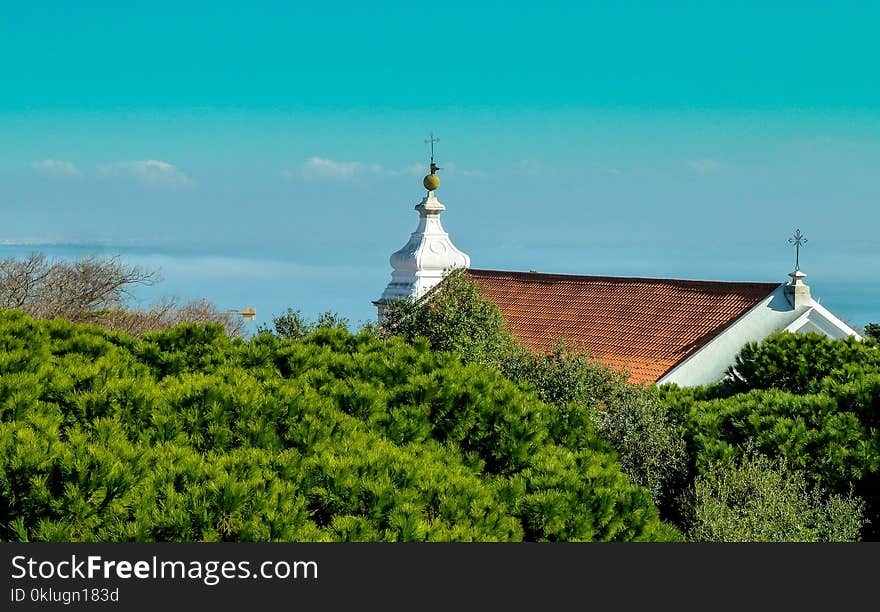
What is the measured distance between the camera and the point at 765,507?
14.5 metres

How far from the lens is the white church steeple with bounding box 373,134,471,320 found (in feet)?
120

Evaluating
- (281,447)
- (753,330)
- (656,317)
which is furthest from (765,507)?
(656,317)

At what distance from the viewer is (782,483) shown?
16.4 m

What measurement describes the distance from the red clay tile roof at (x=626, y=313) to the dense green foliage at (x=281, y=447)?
14.1 meters

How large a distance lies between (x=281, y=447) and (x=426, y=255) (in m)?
26.2

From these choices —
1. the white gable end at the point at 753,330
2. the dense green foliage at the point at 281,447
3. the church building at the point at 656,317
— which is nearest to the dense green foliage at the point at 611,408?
the dense green foliage at the point at 281,447

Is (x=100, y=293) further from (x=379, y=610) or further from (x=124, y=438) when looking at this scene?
(x=379, y=610)

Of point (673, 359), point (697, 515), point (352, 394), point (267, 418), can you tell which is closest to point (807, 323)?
point (673, 359)

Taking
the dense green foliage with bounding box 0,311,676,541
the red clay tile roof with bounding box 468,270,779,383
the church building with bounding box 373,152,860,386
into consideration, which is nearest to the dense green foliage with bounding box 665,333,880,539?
the dense green foliage with bounding box 0,311,676,541

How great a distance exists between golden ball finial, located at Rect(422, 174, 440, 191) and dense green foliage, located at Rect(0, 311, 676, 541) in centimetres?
2232

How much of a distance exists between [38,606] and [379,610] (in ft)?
8.23

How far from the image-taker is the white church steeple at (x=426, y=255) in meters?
36.7

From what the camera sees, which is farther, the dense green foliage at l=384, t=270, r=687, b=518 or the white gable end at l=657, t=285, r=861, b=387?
the white gable end at l=657, t=285, r=861, b=387

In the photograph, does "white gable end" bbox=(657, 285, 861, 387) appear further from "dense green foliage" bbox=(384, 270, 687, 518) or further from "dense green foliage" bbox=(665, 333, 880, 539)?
"dense green foliage" bbox=(384, 270, 687, 518)
